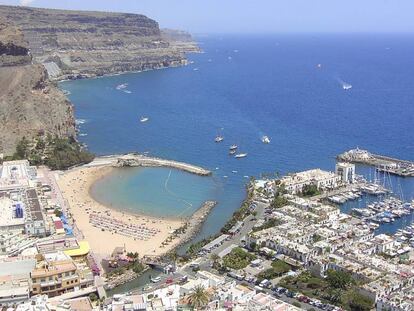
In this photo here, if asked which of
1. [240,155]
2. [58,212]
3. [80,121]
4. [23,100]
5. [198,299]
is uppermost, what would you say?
[23,100]

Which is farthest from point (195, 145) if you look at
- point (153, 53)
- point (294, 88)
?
point (153, 53)

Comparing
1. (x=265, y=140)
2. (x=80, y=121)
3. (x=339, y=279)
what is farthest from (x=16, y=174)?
(x=80, y=121)

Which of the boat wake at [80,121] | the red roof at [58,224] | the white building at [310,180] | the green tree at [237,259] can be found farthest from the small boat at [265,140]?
the red roof at [58,224]

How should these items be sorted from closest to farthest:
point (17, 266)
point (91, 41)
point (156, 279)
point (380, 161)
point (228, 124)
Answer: point (17, 266) → point (156, 279) → point (380, 161) → point (228, 124) → point (91, 41)

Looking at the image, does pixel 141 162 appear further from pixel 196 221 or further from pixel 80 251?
pixel 80 251

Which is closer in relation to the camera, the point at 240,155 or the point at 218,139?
the point at 240,155

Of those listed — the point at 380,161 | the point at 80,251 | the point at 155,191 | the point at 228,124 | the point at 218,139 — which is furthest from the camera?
the point at 228,124

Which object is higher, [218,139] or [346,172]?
[346,172]
